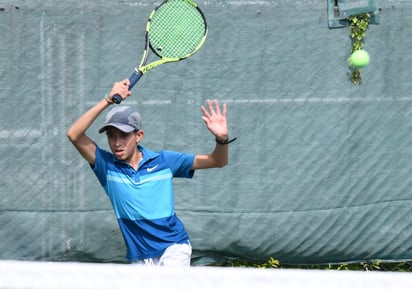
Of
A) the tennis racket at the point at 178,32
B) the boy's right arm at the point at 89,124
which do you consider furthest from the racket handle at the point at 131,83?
the tennis racket at the point at 178,32

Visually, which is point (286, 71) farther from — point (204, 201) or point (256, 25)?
point (204, 201)

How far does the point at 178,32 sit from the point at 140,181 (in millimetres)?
858

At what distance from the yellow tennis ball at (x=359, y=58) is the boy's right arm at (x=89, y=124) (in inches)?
74.6

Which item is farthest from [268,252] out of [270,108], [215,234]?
[270,108]

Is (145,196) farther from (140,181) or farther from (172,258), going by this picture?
(172,258)

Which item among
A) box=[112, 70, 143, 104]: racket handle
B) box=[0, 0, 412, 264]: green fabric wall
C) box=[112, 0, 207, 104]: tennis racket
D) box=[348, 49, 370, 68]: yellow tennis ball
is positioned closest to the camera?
box=[112, 70, 143, 104]: racket handle

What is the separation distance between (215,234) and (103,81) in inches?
45.7

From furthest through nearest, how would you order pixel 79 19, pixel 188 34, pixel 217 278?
pixel 79 19, pixel 188 34, pixel 217 278

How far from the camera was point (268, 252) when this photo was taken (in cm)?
544

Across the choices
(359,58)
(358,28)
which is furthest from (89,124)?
(358,28)

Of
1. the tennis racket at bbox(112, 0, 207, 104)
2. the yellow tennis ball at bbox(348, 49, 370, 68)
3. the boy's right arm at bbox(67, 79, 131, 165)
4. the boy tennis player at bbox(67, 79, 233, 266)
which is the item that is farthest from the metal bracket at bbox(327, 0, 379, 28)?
the boy's right arm at bbox(67, 79, 131, 165)

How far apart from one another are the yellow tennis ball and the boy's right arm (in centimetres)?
190

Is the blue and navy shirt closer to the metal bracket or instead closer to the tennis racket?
the tennis racket

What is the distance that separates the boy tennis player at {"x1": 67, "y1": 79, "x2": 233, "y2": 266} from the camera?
394 centimetres
